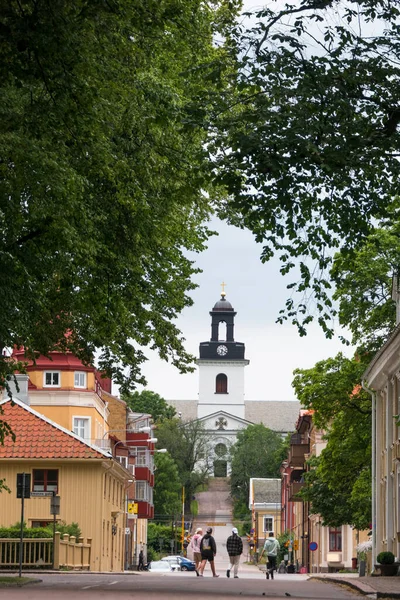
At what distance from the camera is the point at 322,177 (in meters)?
15.4

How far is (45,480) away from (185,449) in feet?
300

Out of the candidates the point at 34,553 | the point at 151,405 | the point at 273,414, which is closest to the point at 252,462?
the point at 151,405

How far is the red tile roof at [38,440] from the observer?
45.1m

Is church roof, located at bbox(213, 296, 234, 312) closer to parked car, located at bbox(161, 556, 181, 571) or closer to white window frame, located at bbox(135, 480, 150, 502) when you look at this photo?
white window frame, located at bbox(135, 480, 150, 502)

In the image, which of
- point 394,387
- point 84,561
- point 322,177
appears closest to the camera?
point 322,177

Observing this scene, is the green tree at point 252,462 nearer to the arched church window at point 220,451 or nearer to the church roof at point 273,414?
the arched church window at point 220,451

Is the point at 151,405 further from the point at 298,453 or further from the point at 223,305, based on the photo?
the point at 298,453

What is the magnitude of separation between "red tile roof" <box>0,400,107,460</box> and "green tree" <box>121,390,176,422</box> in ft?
336

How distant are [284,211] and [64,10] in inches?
154

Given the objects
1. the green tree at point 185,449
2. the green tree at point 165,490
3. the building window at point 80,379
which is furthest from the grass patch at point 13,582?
the green tree at point 185,449

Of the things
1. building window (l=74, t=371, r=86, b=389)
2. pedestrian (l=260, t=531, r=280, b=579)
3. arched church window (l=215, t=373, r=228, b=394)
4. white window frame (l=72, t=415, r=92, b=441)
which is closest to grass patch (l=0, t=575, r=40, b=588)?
pedestrian (l=260, t=531, r=280, b=579)

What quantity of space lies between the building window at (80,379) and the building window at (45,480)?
20142 millimetres

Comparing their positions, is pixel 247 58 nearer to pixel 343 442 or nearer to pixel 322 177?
pixel 322 177

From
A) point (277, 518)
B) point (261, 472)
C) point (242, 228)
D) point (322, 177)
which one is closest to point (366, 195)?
point (322, 177)
